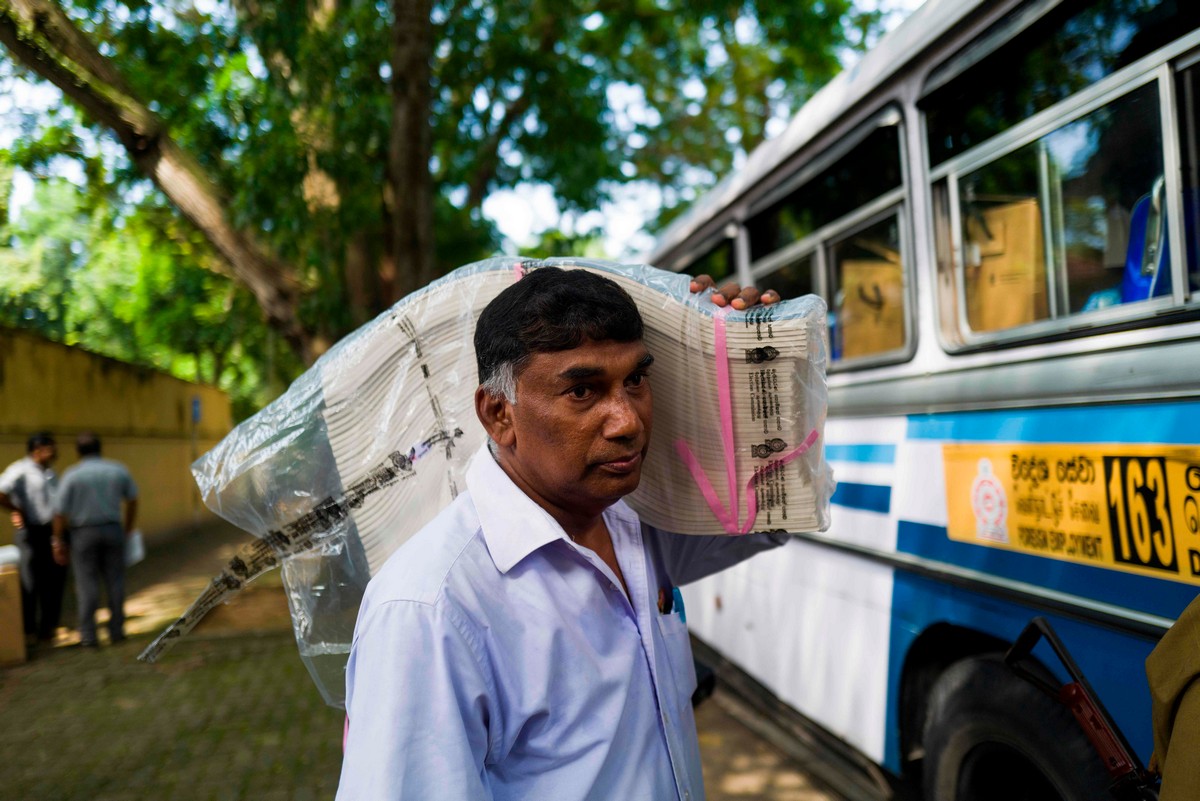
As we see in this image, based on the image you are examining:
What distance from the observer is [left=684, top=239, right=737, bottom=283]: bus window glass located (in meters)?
5.16

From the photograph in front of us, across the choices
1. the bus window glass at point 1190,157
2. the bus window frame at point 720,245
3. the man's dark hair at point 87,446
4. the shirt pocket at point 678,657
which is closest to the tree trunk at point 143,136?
the man's dark hair at point 87,446

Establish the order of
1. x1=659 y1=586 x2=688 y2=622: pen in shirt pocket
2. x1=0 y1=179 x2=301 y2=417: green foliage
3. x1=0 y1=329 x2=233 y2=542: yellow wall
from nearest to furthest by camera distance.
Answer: x1=659 y1=586 x2=688 y2=622: pen in shirt pocket < x1=0 y1=329 x2=233 y2=542: yellow wall < x1=0 y1=179 x2=301 y2=417: green foliage

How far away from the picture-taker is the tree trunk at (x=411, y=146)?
7.06 m

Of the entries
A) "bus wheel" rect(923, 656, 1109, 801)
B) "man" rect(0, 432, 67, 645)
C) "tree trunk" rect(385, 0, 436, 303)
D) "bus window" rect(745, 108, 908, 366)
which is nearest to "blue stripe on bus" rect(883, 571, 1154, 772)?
"bus wheel" rect(923, 656, 1109, 801)

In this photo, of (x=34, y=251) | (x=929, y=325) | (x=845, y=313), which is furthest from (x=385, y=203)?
(x=34, y=251)

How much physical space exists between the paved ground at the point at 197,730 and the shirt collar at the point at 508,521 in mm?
3159

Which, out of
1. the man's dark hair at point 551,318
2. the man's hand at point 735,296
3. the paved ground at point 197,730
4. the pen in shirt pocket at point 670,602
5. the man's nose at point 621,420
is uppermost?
the man's hand at point 735,296

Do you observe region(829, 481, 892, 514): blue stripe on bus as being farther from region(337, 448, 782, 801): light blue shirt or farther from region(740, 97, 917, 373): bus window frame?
region(337, 448, 782, 801): light blue shirt

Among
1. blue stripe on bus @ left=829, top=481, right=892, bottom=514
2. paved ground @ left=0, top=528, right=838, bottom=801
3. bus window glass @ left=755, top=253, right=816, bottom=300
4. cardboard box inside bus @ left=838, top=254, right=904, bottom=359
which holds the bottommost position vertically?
paved ground @ left=0, top=528, right=838, bottom=801

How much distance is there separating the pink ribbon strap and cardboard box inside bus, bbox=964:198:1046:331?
1324 mm

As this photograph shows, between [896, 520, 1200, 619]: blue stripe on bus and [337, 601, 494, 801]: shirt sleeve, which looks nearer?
[337, 601, 494, 801]: shirt sleeve

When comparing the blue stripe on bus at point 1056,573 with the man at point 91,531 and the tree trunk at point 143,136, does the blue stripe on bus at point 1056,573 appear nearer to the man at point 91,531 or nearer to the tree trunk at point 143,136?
→ the tree trunk at point 143,136

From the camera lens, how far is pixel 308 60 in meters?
7.00

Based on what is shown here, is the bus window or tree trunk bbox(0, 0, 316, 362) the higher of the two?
tree trunk bbox(0, 0, 316, 362)
